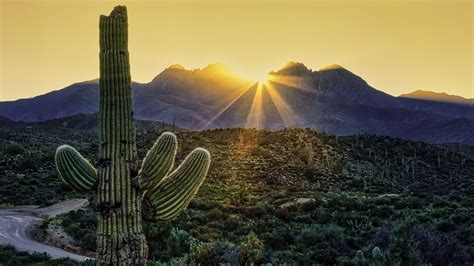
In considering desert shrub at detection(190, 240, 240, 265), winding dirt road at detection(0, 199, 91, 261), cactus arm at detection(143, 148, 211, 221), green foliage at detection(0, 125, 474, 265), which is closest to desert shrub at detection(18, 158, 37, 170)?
green foliage at detection(0, 125, 474, 265)

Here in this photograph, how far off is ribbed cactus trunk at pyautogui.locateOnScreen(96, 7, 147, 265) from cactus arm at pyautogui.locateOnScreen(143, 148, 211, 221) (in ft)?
0.96

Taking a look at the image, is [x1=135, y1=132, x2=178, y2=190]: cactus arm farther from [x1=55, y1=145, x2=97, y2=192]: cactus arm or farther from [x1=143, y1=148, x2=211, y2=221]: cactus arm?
[x1=55, y1=145, x2=97, y2=192]: cactus arm

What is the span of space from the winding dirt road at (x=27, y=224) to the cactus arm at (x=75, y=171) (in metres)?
12.8

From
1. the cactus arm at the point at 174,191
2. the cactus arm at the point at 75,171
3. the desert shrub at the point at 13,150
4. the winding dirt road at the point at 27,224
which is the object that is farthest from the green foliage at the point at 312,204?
the cactus arm at the point at 75,171

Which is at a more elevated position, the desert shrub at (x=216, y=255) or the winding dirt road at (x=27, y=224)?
the desert shrub at (x=216, y=255)

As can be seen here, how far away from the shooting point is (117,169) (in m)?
5.71

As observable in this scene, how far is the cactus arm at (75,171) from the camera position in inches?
222

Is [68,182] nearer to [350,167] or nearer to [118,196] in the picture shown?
[118,196]

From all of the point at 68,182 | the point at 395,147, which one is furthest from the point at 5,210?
the point at 395,147

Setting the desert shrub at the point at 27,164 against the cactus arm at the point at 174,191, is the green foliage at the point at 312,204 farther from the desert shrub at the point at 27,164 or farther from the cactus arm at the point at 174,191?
the cactus arm at the point at 174,191

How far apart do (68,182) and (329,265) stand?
10506 millimetres

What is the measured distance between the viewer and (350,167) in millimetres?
48031

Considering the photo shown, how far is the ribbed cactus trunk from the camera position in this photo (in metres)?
5.55

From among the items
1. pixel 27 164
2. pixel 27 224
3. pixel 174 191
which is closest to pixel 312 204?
pixel 27 224
